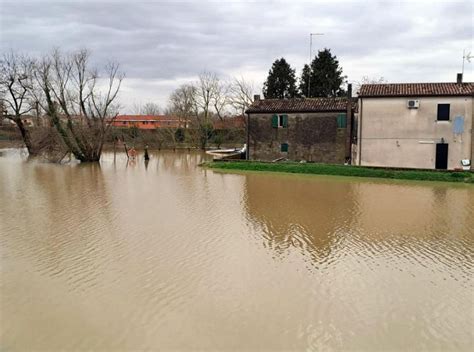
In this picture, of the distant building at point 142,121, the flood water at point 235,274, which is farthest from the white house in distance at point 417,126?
the distant building at point 142,121

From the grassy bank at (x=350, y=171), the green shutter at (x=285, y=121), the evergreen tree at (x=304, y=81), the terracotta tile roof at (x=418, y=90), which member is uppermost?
the evergreen tree at (x=304, y=81)

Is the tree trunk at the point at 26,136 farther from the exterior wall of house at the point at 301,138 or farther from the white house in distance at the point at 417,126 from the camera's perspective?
the white house in distance at the point at 417,126

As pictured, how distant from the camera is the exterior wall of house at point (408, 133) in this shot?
22.5 meters

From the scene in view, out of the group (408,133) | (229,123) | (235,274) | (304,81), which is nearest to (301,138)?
(408,133)

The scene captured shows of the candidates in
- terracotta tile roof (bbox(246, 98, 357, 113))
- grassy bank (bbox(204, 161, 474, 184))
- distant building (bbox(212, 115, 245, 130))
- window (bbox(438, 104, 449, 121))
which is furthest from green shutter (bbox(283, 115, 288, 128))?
distant building (bbox(212, 115, 245, 130))

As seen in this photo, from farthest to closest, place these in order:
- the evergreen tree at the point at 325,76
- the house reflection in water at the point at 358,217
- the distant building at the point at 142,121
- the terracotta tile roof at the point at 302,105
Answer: the distant building at the point at 142,121
the evergreen tree at the point at 325,76
the terracotta tile roof at the point at 302,105
the house reflection in water at the point at 358,217

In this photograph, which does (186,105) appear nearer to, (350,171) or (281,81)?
(281,81)

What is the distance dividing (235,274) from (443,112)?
19.3 metres

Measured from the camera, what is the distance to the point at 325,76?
131 ft

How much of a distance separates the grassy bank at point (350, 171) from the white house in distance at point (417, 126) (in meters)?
Answer: 2.06

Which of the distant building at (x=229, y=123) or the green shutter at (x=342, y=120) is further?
the distant building at (x=229, y=123)

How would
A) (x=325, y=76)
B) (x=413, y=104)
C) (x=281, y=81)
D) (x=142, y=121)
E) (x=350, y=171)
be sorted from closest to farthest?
(x=350, y=171)
(x=413, y=104)
(x=325, y=76)
(x=281, y=81)
(x=142, y=121)

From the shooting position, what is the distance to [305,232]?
11.0 metres

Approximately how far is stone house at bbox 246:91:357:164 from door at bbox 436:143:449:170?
16.8 feet
